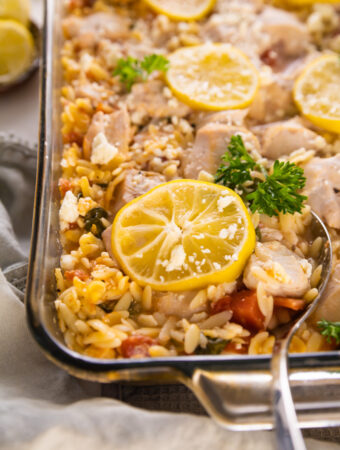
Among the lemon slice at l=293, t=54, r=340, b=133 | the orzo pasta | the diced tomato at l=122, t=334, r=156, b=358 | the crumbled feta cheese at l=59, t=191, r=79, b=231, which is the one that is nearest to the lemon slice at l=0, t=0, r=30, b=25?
the orzo pasta

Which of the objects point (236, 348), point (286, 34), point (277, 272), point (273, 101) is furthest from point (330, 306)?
Answer: point (286, 34)

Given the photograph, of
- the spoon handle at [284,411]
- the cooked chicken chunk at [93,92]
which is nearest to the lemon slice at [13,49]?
the cooked chicken chunk at [93,92]

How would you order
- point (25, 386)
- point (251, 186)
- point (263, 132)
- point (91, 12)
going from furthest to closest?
point (91, 12), point (263, 132), point (251, 186), point (25, 386)

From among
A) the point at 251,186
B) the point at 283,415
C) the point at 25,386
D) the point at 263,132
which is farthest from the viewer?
the point at 263,132

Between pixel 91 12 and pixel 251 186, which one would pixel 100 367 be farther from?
pixel 91 12

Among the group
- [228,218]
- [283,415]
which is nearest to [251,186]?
[228,218]

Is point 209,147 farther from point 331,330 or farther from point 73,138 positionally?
point 331,330
